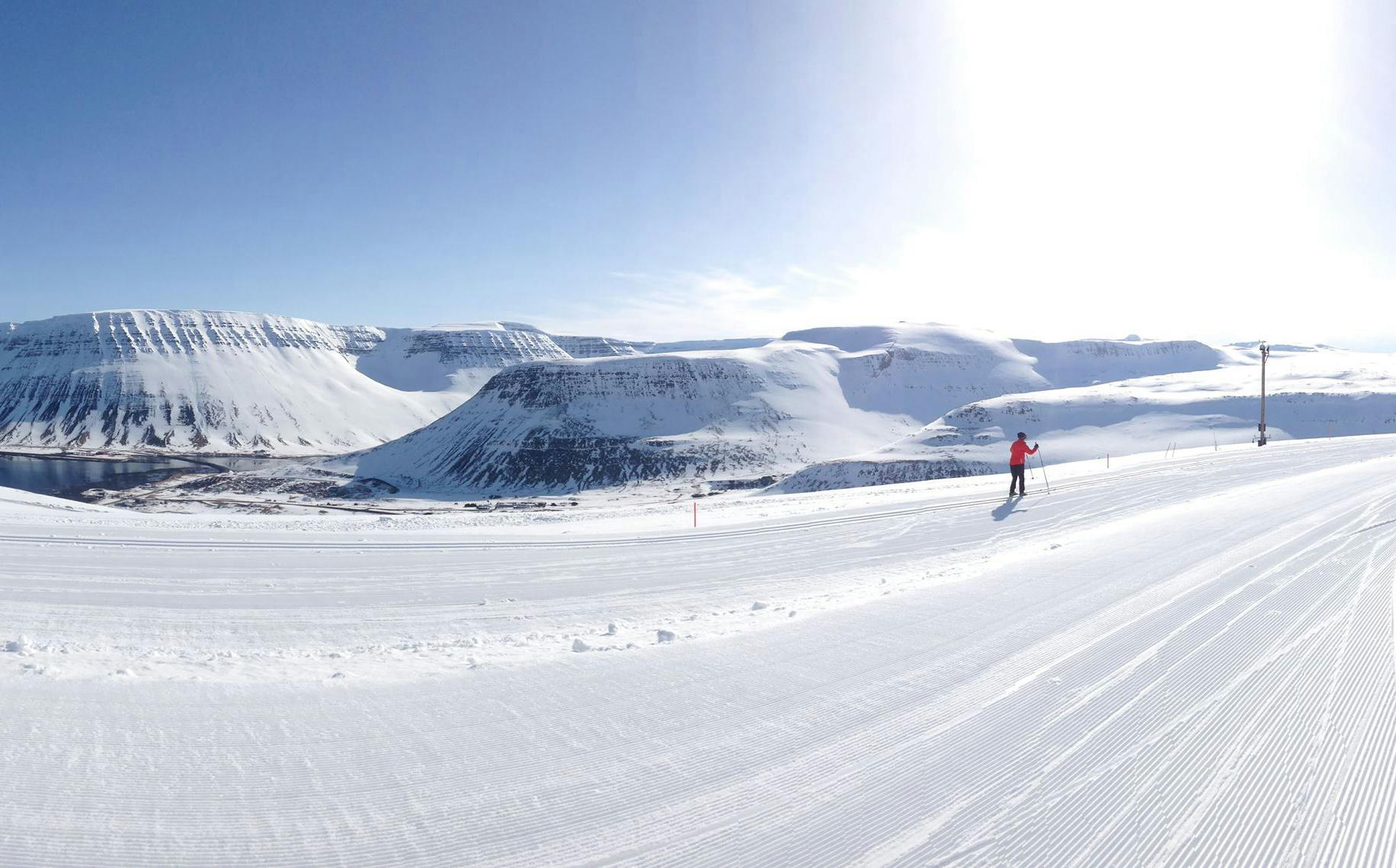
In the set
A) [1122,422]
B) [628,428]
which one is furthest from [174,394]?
[1122,422]

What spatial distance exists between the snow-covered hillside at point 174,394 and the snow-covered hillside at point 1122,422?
13369cm

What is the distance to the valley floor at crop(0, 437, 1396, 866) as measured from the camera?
3.47 metres

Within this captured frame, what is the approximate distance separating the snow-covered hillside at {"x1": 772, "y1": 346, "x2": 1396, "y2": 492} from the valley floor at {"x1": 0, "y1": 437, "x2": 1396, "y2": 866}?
1968 inches

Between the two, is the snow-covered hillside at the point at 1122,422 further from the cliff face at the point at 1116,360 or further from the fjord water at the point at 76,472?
the fjord water at the point at 76,472

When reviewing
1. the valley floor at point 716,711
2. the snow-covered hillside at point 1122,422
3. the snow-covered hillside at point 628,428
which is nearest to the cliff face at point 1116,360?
the snow-covered hillside at point 628,428

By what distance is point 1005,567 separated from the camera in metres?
9.28

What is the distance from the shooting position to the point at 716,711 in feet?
16.0

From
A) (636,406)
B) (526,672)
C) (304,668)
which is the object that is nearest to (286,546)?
(304,668)

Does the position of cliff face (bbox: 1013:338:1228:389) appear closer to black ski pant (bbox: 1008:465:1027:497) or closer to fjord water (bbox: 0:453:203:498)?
black ski pant (bbox: 1008:465:1027:497)

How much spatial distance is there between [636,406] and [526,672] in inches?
3916

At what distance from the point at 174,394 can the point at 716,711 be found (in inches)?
7980

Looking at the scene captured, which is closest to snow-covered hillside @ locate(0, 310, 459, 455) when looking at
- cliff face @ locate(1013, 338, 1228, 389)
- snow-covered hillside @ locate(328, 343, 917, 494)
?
snow-covered hillside @ locate(328, 343, 917, 494)

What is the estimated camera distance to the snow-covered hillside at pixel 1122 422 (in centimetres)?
6059

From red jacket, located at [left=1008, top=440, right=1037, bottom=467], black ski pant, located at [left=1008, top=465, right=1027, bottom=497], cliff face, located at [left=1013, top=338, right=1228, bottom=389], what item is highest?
cliff face, located at [left=1013, top=338, right=1228, bottom=389]
